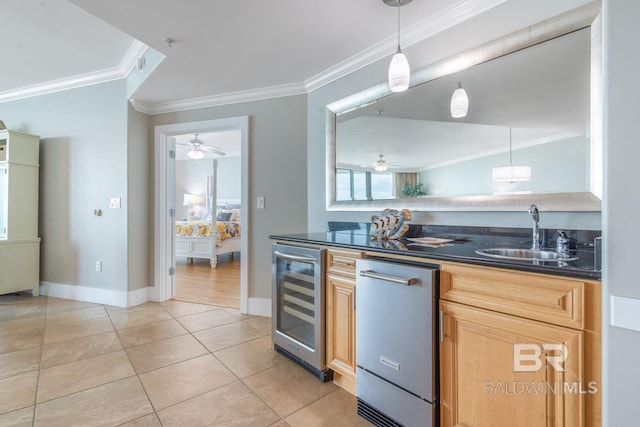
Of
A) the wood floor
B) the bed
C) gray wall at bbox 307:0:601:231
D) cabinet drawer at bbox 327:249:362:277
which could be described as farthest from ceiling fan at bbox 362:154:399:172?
the bed

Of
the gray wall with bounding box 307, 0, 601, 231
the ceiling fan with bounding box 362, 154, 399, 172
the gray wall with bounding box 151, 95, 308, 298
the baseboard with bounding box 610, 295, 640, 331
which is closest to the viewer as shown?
the baseboard with bounding box 610, 295, 640, 331

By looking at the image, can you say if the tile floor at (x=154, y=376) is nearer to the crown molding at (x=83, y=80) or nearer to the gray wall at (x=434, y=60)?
the gray wall at (x=434, y=60)

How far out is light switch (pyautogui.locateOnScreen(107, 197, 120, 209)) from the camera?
3.47 m

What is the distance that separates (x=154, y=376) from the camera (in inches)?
79.1

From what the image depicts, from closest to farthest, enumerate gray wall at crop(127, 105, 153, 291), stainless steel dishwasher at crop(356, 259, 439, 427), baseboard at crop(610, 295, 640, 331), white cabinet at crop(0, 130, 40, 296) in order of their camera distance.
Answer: baseboard at crop(610, 295, 640, 331) < stainless steel dishwasher at crop(356, 259, 439, 427) < gray wall at crop(127, 105, 153, 291) < white cabinet at crop(0, 130, 40, 296)

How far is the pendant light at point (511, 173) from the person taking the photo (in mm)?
1653

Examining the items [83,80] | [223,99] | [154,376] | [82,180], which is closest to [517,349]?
[154,376]

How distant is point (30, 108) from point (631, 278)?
562cm

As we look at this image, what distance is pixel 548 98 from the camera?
1568 mm

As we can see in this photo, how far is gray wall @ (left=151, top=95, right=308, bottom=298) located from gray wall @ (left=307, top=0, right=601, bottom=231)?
134mm

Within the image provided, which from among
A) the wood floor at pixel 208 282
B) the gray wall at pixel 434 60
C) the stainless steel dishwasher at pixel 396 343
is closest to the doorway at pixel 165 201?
the wood floor at pixel 208 282

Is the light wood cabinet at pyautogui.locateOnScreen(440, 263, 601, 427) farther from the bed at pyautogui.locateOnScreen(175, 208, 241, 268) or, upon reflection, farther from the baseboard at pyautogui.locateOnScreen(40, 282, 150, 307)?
the bed at pyautogui.locateOnScreen(175, 208, 241, 268)

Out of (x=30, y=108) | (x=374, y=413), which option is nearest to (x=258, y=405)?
(x=374, y=413)

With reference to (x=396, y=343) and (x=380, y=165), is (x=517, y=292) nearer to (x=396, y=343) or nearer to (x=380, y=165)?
(x=396, y=343)
